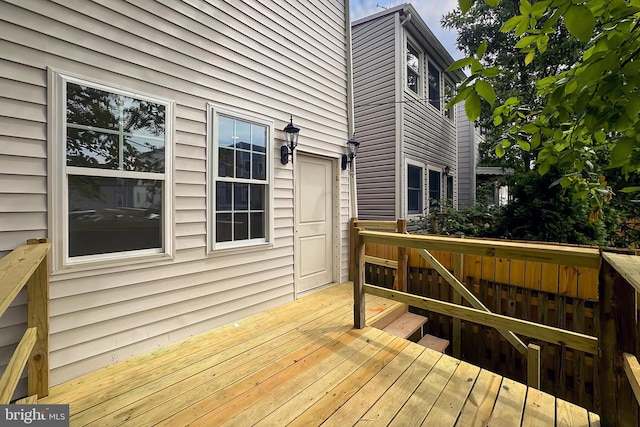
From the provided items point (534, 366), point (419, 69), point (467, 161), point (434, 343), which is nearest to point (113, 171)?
point (434, 343)

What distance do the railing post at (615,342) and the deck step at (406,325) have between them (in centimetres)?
169

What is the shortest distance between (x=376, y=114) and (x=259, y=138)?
434 centimetres

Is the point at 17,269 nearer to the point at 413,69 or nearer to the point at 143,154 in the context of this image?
the point at 143,154

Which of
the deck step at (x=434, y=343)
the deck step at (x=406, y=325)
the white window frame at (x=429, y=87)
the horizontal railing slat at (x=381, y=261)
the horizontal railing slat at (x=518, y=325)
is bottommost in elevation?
the deck step at (x=434, y=343)

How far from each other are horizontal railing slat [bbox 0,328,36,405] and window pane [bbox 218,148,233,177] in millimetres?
1913

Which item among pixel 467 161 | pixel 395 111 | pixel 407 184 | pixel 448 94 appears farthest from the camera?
pixel 467 161

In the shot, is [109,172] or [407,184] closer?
[109,172]

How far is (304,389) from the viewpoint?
202cm

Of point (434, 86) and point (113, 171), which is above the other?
point (434, 86)

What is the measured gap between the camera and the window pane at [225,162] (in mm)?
3104

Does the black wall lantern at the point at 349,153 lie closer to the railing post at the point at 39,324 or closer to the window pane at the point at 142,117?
the window pane at the point at 142,117

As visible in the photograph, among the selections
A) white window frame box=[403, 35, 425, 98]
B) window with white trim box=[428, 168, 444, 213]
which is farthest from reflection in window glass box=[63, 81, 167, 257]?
window with white trim box=[428, 168, 444, 213]

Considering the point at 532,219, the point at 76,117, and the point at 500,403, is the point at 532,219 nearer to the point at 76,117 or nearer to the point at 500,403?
the point at 500,403

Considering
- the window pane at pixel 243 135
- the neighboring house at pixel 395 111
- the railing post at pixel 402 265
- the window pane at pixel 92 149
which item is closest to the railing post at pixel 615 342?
the railing post at pixel 402 265
